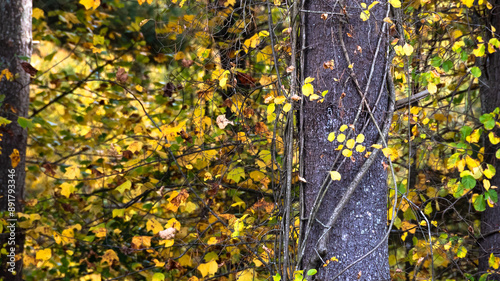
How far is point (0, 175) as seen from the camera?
3275 mm

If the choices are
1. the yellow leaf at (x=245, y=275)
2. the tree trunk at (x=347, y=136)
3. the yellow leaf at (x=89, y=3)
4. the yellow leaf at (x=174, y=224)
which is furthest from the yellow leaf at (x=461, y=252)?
the yellow leaf at (x=89, y=3)

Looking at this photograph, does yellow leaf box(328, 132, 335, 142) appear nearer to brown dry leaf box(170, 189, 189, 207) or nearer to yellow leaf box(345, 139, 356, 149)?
yellow leaf box(345, 139, 356, 149)

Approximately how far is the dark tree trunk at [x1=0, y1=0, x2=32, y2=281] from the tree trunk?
8.65ft

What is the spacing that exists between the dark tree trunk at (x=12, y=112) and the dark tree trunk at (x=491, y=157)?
3545mm

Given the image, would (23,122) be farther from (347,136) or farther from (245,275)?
(347,136)

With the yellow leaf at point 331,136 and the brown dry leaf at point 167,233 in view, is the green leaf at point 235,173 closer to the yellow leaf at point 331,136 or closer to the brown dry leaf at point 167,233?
the brown dry leaf at point 167,233

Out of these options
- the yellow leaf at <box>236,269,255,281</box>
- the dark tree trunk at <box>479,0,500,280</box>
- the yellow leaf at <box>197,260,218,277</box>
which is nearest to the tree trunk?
the yellow leaf at <box>236,269,255,281</box>

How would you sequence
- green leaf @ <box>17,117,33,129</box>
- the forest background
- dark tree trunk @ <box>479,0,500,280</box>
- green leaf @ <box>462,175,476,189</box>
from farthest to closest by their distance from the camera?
dark tree trunk @ <box>479,0,500,280</box>, green leaf @ <box>17,117,33,129</box>, green leaf @ <box>462,175,476,189</box>, the forest background

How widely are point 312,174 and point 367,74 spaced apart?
0.46 meters

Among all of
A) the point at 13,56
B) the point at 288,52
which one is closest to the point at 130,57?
the point at 13,56

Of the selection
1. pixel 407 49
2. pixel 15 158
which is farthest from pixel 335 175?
pixel 15 158

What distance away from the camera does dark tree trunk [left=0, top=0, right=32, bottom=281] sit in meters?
3.26

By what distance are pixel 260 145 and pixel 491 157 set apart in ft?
5.82

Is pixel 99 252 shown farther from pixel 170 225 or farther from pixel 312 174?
pixel 312 174
